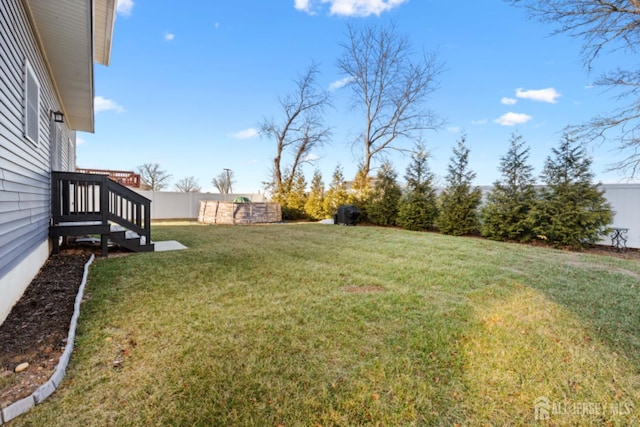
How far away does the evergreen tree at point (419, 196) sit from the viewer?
10648 millimetres

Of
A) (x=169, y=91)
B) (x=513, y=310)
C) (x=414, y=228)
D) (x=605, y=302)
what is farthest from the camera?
(x=169, y=91)

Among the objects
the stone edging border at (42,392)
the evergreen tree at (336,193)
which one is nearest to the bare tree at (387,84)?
the evergreen tree at (336,193)

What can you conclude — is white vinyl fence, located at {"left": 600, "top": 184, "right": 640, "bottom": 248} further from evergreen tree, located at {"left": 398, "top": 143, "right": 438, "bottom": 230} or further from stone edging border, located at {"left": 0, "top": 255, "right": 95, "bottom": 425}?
stone edging border, located at {"left": 0, "top": 255, "right": 95, "bottom": 425}

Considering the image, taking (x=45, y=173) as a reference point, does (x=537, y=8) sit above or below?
above

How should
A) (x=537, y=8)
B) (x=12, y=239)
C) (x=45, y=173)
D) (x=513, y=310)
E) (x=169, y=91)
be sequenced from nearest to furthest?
(x=12, y=239), (x=513, y=310), (x=45, y=173), (x=537, y=8), (x=169, y=91)

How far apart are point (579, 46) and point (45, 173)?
13.5 metres

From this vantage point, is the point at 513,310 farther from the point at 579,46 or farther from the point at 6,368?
the point at 579,46

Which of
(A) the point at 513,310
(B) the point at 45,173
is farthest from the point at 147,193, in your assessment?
(A) the point at 513,310

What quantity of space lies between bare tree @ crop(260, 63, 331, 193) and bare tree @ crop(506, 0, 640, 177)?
12805mm

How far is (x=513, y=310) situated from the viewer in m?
3.15

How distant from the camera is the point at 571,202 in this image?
7410mm

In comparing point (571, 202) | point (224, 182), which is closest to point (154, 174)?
point (224, 182)

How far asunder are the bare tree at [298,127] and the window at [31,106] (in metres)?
14.8

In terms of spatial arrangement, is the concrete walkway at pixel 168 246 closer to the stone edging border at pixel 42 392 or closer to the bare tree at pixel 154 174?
the stone edging border at pixel 42 392
